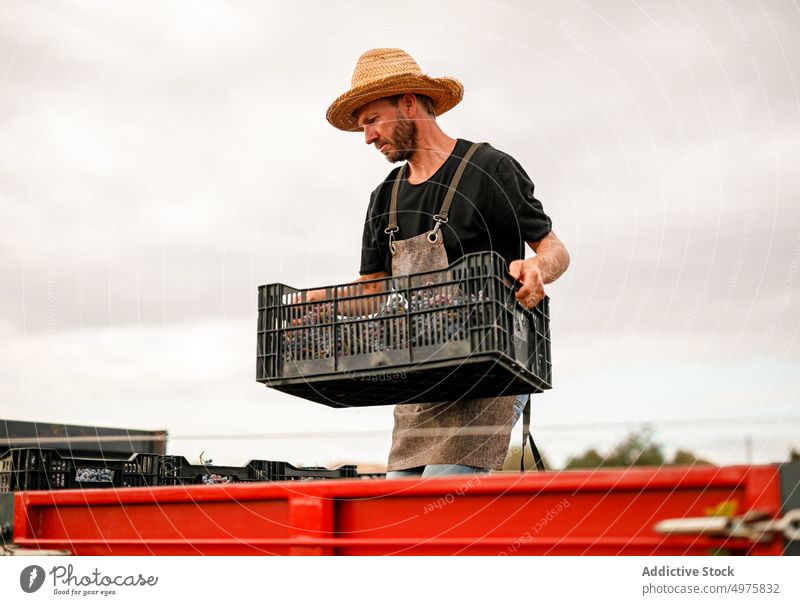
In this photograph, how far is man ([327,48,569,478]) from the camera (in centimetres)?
254

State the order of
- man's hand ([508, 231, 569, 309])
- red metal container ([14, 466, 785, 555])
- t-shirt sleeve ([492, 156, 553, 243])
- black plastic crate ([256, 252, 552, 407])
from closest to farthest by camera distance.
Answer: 1. red metal container ([14, 466, 785, 555])
2. black plastic crate ([256, 252, 552, 407])
3. man's hand ([508, 231, 569, 309])
4. t-shirt sleeve ([492, 156, 553, 243])

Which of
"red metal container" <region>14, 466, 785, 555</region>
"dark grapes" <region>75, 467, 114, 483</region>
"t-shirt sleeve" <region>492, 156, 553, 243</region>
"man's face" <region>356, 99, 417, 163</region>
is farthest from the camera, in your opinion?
"dark grapes" <region>75, 467, 114, 483</region>

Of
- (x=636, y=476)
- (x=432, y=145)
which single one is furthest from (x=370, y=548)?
(x=432, y=145)

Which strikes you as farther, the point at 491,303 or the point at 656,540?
the point at 491,303

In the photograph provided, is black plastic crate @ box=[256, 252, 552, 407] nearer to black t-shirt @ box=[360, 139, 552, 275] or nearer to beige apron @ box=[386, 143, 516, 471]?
beige apron @ box=[386, 143, 516, 471]

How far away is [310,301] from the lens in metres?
2.36

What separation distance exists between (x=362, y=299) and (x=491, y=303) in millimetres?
392

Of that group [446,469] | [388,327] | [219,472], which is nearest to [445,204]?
[388,327]

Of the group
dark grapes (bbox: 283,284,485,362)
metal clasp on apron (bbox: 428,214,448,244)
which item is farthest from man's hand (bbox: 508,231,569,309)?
metal clasp on apron (bbox: 428,214,448,244)

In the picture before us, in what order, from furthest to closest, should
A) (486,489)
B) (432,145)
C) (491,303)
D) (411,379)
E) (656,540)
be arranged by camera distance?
1. (432,145)
2. (411,379)
3. (491,303)
4. (486,489)
5. (656,540)

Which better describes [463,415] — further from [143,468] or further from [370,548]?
[143,468]

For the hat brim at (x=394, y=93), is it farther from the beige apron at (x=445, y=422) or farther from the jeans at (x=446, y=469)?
the jeans at (x=446, y=469)

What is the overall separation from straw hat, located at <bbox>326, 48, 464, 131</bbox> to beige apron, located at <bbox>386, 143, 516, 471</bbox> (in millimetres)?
242

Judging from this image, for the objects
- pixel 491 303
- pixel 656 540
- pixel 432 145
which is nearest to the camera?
pixel 656 540
